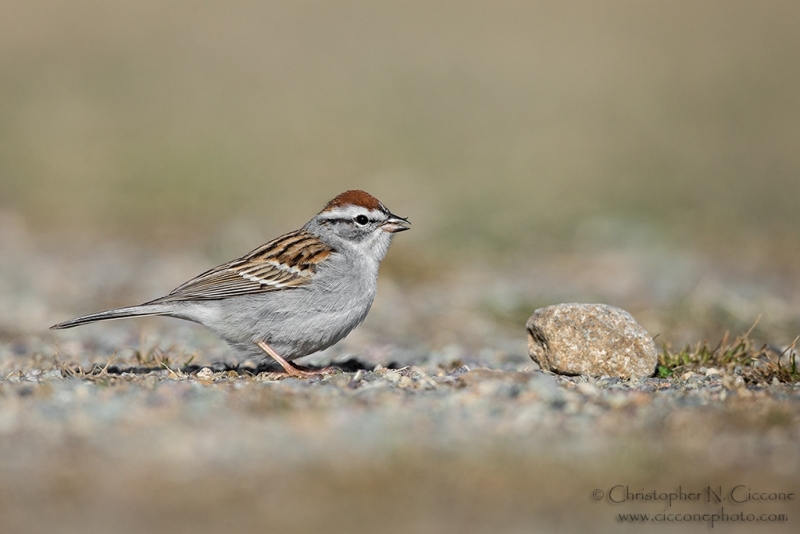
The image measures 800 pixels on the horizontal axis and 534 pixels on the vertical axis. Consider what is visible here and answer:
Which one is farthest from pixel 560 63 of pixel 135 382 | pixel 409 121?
pixel 135 382

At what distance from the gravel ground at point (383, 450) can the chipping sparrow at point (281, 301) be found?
11.0 inches

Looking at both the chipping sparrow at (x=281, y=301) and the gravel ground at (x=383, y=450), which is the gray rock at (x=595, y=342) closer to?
the gravel ground at (x=383, y=450)

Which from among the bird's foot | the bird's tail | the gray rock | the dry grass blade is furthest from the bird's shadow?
the dry grass blade

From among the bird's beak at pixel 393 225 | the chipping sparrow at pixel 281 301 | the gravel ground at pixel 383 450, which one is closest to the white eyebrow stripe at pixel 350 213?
the bird's beak at pixel 393 225

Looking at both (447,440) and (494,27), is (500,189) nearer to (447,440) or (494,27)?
(447,440)

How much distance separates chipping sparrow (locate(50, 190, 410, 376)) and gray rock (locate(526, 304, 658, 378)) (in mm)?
1270

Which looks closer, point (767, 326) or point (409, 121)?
point (767, 326)

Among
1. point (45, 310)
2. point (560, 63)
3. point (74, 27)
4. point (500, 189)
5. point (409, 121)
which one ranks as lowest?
point (45, 310)

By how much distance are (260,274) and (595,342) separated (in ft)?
7.48

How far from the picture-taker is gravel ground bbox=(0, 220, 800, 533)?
3.89 metres

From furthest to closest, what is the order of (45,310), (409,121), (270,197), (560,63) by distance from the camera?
(560,63) < (409,121) < (270,197) < (45,310)

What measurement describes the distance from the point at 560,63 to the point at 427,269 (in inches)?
681

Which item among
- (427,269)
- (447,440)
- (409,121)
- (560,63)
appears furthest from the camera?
(560,63)

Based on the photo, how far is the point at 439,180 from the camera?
56.9 ft
